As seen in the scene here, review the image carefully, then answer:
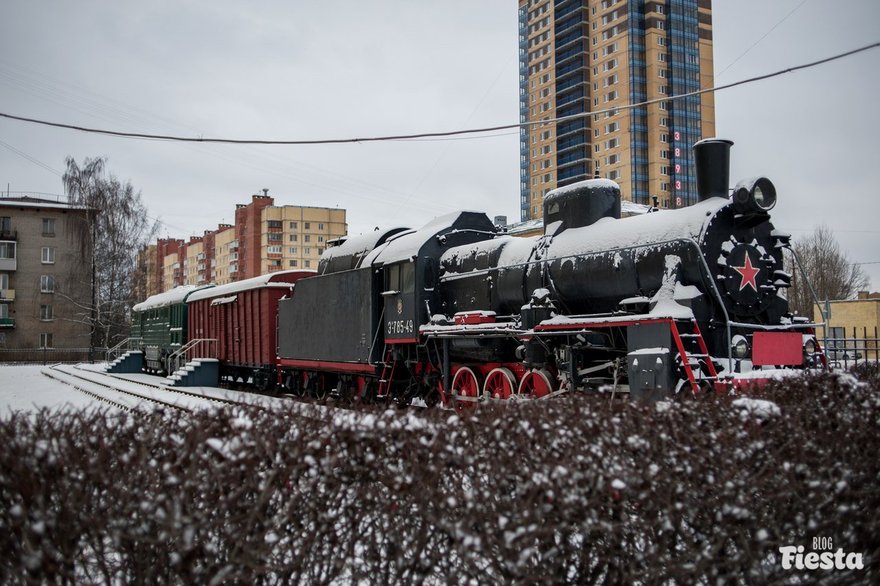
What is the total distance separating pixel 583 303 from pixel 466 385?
9.57ft

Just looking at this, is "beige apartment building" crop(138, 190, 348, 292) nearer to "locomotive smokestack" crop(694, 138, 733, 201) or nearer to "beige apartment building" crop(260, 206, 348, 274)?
"beige apartment building" crop(260, 206, 348, 274)

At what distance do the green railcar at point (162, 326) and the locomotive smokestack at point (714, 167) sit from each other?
73.5 feet

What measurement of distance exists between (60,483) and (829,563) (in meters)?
3.98

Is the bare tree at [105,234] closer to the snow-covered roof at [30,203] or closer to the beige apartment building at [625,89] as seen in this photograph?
the snow-covered roof at [30,203]

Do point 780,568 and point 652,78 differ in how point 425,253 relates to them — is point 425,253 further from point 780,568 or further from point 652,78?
point 652,78

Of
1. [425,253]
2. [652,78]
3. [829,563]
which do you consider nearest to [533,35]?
[652,78]

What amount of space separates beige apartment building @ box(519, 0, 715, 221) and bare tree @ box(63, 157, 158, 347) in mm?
32812

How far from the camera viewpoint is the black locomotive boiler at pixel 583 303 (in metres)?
8.11

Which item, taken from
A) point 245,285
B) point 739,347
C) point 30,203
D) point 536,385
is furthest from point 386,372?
point 30,203

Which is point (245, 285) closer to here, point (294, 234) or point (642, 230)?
point (642, 230)

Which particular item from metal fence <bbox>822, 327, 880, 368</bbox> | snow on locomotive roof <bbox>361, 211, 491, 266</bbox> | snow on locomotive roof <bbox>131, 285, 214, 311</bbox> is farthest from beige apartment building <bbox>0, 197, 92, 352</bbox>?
metal fence <bbox>822, 327, 880, 368</bbox>

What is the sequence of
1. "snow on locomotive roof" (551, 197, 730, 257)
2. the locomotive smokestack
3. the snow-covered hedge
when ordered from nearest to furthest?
the snow-covered hedge
"snow on locomotive roof" (551, 197, 730, 257)
the locomotive smokestack

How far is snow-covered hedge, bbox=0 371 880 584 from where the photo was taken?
3041 mm

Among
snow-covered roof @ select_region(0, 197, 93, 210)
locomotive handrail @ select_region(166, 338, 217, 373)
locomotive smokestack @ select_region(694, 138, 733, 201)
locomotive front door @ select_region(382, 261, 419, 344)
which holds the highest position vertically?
snow-covered roof @ select_region(0, 197, 93, 210)
